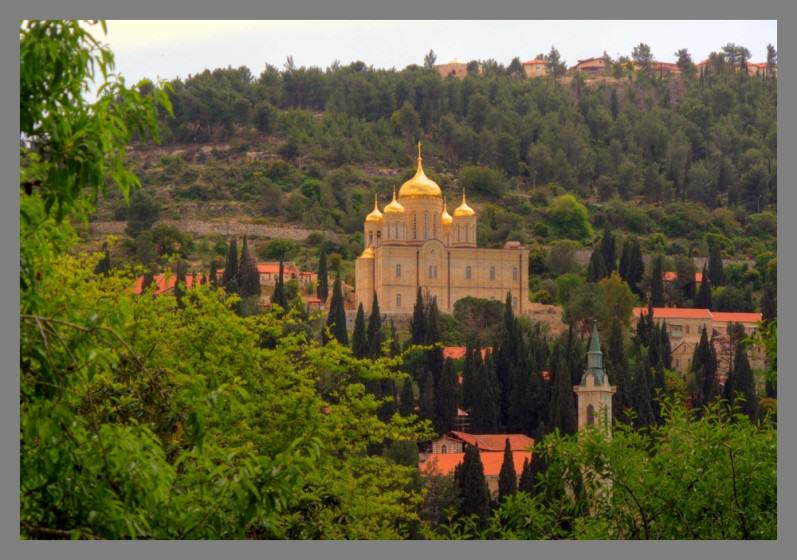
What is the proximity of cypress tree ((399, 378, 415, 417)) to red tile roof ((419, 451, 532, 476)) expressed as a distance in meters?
1.28

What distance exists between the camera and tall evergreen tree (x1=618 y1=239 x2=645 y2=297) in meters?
70.5

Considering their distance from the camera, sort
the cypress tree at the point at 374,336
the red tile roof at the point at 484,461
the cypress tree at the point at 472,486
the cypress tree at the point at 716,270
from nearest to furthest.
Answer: the cypress tree at the point at 472,486
the red tile roof at the point at 484,461
the cypress tree at the point at 374,336
the cypress tree at the point at 716,270

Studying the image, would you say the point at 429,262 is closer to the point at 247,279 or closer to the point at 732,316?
the point at 247,279

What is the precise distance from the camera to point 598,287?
6738 centimetres

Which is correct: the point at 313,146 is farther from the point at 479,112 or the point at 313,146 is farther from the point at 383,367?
the point at 383,367

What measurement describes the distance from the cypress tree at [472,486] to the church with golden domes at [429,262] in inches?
1149

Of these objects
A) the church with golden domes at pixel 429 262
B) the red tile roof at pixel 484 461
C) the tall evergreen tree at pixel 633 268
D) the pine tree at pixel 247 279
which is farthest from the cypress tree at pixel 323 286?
the red tile roof at pixel 484 461

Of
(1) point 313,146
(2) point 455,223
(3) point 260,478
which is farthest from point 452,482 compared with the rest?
(1) point 313,146

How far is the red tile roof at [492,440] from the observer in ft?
146

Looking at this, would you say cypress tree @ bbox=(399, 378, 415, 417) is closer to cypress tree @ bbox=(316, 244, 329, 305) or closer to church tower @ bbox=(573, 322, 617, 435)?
church tower @ bbox=(573, 322, 617, 435)

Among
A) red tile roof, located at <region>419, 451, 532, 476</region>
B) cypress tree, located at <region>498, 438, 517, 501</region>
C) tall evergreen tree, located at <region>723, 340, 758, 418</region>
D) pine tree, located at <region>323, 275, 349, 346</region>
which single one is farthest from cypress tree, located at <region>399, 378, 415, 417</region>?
tall evergreen tree, located at <region>723, 340, 758, 418</region>

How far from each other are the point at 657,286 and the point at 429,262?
29.5ft

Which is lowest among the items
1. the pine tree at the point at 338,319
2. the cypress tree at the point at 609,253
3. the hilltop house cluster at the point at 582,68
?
the pine tree at the point at 338,319

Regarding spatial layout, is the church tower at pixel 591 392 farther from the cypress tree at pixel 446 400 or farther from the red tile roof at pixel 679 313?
the red tile roof at pixel 679 313
